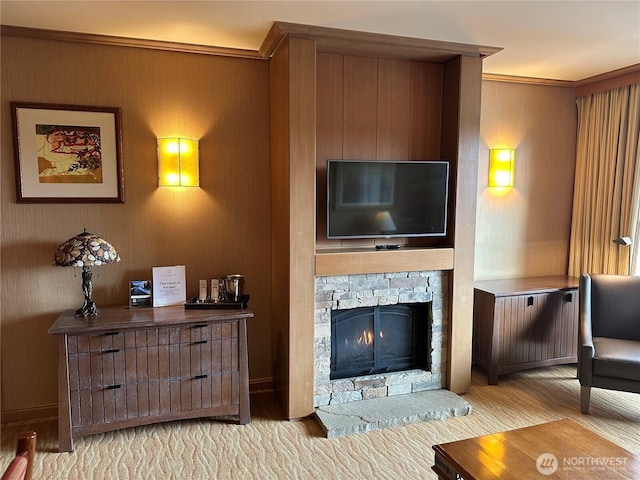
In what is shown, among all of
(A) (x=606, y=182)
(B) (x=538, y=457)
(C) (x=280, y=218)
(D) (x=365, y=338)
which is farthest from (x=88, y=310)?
(A) (x=606, y=182)

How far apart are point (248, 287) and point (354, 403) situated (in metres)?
1.12

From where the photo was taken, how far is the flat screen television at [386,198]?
3.01 meters

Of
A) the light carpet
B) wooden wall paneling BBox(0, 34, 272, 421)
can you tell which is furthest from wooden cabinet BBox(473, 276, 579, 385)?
wooden wall paneling BBox(0, 34, 272, 421)

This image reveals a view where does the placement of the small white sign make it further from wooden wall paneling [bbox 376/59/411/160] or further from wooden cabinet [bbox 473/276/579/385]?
wooden cabinet [bbox 473/276/579/385]

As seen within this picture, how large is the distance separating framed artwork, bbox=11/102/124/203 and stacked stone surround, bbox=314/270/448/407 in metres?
1.58

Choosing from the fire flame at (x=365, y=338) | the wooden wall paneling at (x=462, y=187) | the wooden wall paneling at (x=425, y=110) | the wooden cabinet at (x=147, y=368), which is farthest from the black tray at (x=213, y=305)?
the wooden wall paneling at (x=425, y=110)

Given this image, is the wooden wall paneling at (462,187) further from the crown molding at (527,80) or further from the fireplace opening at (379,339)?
the crown molding at (527,80)

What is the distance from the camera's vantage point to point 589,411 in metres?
3.12

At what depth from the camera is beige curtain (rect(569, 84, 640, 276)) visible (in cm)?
367

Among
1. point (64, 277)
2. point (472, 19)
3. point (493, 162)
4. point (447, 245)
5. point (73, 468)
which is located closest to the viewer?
point (73, 468)

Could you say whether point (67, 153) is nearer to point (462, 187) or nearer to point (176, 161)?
point (176, 161)

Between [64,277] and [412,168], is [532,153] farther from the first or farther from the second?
[64,277]

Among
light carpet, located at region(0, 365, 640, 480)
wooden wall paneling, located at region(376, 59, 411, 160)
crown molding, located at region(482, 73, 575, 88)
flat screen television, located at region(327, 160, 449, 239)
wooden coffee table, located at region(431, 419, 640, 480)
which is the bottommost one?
light carpet, located at region(0, 365, 640, 480)

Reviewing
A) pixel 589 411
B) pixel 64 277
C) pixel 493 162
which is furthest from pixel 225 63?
pixel 589 411
